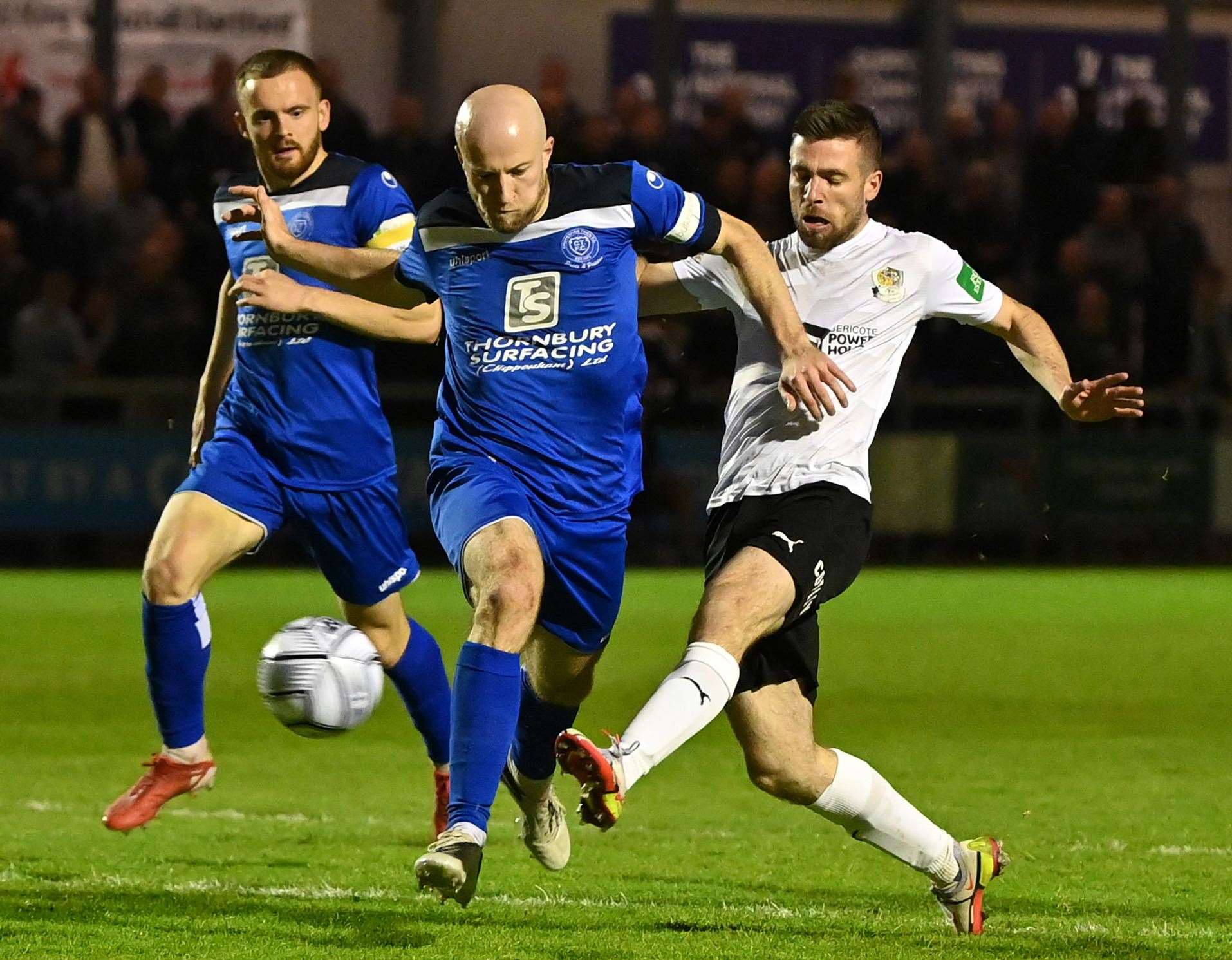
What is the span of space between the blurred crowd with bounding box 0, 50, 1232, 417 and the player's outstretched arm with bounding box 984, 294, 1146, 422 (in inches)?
325

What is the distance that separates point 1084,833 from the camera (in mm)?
6719

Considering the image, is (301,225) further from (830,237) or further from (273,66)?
(830,237)

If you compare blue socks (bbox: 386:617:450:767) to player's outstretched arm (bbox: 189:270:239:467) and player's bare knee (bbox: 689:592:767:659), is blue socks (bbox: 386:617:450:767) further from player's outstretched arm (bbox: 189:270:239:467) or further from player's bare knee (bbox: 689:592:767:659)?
player's bare knee (bbox: 689:592:767:659)

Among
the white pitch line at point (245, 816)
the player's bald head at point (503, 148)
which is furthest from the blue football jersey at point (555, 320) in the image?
the white pitch line at point (245, 816)

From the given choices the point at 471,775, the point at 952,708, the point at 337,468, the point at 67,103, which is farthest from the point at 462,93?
the point at 471,775

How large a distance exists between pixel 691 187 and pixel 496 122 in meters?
11.2

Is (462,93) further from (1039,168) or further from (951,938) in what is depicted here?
(951,938)

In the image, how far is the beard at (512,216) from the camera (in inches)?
208

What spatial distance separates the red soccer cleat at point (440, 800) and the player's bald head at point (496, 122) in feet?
6.77

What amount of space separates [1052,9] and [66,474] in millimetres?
13667

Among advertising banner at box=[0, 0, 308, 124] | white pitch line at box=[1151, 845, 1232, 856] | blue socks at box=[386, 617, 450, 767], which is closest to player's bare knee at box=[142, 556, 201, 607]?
blue socks at box=[386, 617, 450, 767]

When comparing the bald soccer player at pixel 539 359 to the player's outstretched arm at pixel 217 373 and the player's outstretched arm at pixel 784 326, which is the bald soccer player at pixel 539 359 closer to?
the player's outstretched arm at pixel 784 326

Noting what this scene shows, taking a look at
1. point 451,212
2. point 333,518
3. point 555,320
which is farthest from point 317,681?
point 451,212

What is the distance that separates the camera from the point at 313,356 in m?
6.41
